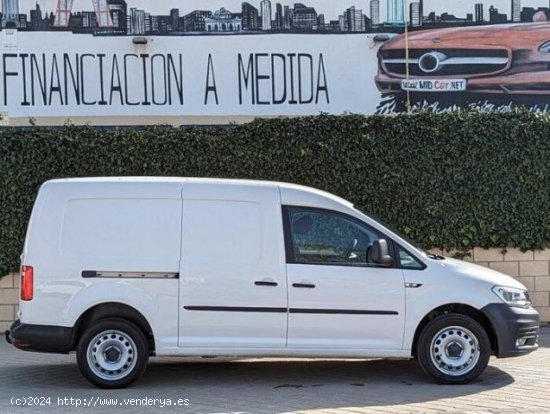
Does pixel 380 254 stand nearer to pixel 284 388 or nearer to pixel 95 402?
pixel 284 388

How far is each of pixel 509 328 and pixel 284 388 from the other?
226 cm

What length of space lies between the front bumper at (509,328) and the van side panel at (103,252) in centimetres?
308

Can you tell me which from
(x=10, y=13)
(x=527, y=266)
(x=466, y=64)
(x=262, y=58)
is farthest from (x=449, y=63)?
(x=10, y=13)

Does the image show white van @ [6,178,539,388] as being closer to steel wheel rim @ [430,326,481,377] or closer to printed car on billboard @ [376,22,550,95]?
steel wheel rim @ [430,326,481,377]

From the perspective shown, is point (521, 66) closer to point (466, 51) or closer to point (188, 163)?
point (466, 51)

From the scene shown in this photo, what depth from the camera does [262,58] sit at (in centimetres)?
1420

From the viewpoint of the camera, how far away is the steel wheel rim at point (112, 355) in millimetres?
8273

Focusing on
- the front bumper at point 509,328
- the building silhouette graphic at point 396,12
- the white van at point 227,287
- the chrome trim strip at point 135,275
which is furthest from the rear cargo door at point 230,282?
the building silhouette graphic at point 396,12

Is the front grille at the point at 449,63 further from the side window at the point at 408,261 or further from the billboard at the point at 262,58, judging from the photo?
the side window at the point at 408,261

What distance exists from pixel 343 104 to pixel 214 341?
22.7 ft

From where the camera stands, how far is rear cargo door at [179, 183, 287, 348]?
827 centimetres

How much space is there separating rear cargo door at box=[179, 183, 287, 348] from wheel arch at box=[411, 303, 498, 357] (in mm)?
1322

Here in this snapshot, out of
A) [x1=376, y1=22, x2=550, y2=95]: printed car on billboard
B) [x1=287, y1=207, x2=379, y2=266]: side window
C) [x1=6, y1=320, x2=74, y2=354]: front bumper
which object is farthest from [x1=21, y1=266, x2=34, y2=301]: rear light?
[x1=376, y1=22, x2=550, y2=95]: printed car on billboard

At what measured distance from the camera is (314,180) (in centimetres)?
1180
